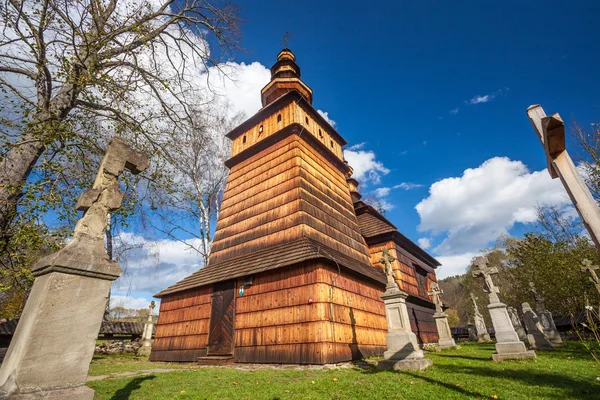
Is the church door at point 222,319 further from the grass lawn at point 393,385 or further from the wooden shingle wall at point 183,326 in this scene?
the grass lawn at point 393,385

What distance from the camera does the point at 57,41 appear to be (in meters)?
6.18

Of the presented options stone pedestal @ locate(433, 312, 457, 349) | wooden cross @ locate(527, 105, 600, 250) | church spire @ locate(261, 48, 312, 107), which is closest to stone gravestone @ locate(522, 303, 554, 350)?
stone pedestal @ locate(433, 312, 457, 349)

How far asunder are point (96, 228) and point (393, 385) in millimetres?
5900

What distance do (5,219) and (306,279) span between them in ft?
27.1

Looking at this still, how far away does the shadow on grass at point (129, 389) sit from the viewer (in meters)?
5.39

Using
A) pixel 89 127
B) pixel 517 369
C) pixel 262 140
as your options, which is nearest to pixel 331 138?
pixel 262 140

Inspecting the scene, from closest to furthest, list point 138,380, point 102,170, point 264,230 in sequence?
point 102,170
point 138,380
point 264,230

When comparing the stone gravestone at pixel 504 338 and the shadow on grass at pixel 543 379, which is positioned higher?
the stone gravestone at pixel 504 338

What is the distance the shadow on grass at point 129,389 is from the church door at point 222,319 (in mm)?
3864

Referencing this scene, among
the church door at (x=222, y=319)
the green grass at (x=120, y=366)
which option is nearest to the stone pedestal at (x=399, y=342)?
the church door at (x=222, y=319)

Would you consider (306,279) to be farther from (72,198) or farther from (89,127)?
(89,127)

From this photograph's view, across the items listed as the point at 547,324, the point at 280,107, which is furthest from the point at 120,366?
the point at 547,324

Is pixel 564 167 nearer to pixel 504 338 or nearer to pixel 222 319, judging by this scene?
pixel 504 338

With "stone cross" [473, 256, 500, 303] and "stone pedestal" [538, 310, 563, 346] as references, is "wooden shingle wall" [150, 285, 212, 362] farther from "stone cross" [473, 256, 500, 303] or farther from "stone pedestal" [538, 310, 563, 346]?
"stone pedestal" [538, 310, 563, 346]
